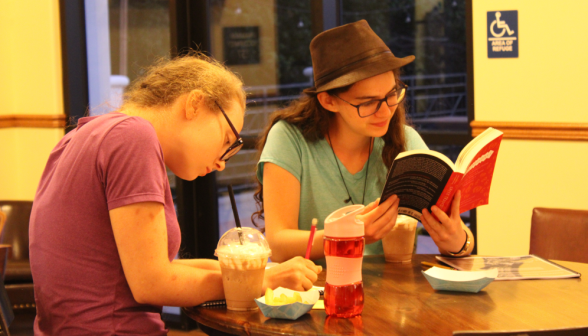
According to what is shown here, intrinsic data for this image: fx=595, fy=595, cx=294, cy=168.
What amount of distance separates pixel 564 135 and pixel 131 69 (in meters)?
2.98

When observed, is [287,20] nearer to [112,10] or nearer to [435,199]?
[112,10]

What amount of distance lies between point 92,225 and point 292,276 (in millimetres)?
456

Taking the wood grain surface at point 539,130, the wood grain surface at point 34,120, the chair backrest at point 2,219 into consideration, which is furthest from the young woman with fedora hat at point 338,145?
the wood grain surface at point 34,120

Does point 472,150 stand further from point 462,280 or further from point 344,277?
point 344,277

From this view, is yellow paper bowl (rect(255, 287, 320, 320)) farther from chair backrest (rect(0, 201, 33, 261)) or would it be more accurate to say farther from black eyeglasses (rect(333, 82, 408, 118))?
chair backrest (rect(0, 201, 33, 261))

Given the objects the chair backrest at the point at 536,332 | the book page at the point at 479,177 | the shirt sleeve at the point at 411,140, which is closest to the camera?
the chair backrest at the point at 536,332

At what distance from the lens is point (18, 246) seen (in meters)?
3.09

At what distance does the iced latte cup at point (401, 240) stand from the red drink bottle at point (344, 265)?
0.47 meters

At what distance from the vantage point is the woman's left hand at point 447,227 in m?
1.62

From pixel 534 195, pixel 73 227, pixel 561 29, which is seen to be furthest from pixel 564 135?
pixel 73 227

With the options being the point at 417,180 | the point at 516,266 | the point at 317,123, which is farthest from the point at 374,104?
the point at 516,266

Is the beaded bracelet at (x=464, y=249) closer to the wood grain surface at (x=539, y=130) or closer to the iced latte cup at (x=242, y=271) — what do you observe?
the iced latte cup at (x=242, y=271)

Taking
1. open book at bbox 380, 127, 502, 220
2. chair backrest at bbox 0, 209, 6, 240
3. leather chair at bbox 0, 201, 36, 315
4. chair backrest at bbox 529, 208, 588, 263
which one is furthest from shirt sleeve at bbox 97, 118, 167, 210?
leather chair at bbox 0, 201, 36, 315

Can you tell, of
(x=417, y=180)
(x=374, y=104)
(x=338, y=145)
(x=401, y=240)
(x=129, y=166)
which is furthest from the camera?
(x=338, y=145)
